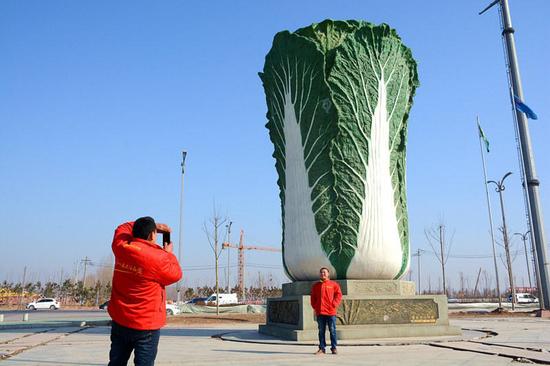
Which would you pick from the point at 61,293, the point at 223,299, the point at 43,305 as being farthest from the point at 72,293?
the point at 223,299

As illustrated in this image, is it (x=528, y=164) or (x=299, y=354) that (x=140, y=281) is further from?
(x=528, y=164)

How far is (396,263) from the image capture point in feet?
36.7

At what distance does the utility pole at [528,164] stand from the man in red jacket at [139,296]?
18558 mm

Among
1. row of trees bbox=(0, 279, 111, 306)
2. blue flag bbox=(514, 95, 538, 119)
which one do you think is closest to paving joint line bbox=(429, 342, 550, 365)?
blue flag bbox=(514, 95, 538, 119)

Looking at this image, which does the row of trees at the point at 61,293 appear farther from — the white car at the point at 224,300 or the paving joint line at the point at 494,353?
the paving joint line at the point at 494,353

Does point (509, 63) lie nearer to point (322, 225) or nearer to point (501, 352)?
point (322, 225)

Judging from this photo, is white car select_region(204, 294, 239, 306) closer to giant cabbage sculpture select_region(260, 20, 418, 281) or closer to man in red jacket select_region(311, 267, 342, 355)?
giant cabbage sculpture select_region(260, 20, 418, 281)

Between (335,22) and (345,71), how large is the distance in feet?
4.46

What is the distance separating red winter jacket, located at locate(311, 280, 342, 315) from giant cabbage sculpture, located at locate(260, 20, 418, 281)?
2948 millimetres

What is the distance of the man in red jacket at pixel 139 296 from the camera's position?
11.2ft

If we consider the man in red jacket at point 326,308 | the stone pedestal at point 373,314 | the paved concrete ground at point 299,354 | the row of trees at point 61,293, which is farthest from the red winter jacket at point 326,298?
the row of trees at point 61,293

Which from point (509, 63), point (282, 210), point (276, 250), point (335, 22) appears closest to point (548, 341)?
point (282, 210)

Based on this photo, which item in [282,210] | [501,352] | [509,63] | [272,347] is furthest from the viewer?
[509,63]

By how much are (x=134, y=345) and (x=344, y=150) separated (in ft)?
27.8
